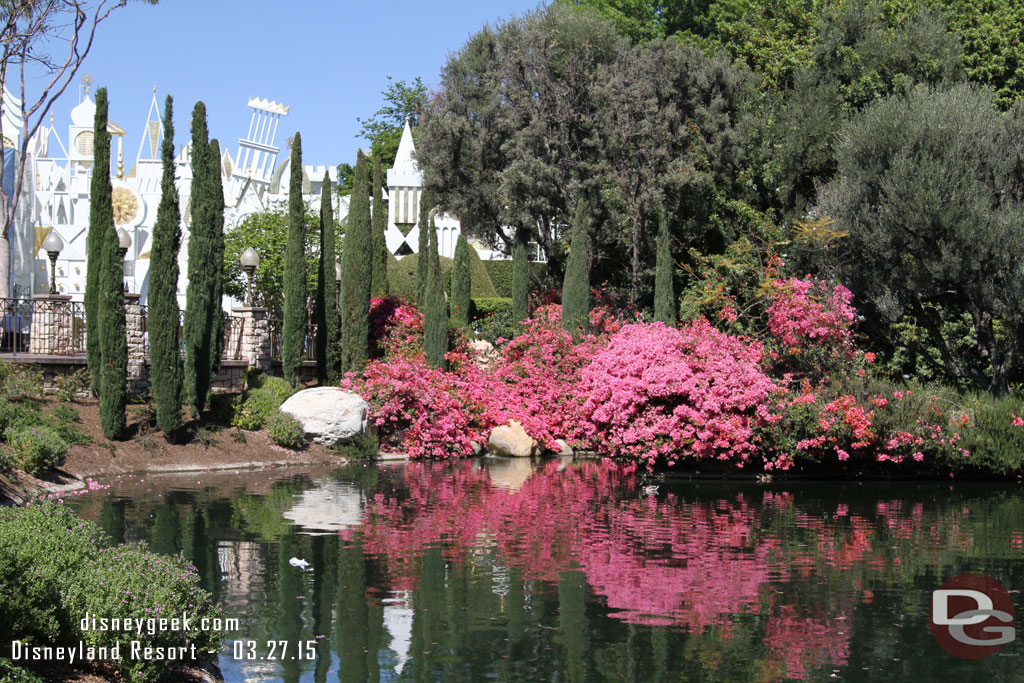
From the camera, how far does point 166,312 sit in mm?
21453

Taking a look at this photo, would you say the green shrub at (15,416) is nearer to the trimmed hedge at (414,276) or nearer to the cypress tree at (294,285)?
the cypress tree at (294,285)

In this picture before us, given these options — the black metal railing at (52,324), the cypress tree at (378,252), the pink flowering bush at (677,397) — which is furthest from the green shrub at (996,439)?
the black metal railing at (52,324)

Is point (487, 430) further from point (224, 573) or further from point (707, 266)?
point (224, 573)

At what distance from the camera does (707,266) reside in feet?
99.6

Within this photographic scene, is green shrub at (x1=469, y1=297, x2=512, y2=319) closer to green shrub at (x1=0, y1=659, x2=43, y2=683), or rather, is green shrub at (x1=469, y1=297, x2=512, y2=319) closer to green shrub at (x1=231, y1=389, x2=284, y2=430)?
green shrub at (x1=231, y1=389, x2=284, y2=430)

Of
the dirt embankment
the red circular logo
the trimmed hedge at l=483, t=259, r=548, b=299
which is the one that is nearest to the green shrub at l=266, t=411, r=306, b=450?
the dirt embankment

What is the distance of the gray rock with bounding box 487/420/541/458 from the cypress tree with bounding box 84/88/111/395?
9.29 metres

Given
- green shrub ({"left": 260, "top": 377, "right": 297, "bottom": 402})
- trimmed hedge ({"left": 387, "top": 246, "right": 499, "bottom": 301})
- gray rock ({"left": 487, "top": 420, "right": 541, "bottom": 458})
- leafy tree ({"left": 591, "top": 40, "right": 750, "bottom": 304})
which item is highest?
leafy tree ({"left": 591, "top": 40, "right": 750, "bottom": 304})

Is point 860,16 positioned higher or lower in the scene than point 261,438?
higher

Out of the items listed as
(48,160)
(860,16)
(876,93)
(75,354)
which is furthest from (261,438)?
(48,160)

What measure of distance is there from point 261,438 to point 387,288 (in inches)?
344

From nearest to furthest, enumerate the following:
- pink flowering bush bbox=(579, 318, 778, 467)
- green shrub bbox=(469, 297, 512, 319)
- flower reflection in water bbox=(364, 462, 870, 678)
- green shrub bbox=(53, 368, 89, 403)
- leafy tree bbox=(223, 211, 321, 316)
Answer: flower reflection in water bbox=(364, 462, 870, 678), pink flowering bush bbox=(579, 318, 778, 467), green shrub bbox=(53, 368, 89, 403), leafy tree bbox=(223, 211, 321, 316), green shrub bbox=(469, 297, 512, 319)

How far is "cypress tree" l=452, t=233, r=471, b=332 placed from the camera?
31.2 m

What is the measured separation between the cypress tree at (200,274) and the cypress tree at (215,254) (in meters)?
0.02
